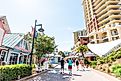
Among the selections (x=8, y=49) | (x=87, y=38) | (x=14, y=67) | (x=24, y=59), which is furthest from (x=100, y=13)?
(x=14, y=67)

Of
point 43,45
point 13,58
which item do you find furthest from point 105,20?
point 13,58

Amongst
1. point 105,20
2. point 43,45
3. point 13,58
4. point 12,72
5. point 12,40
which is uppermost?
point 105,20

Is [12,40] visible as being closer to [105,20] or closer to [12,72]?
[12,72]

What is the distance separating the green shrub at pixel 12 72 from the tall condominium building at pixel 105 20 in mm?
55784

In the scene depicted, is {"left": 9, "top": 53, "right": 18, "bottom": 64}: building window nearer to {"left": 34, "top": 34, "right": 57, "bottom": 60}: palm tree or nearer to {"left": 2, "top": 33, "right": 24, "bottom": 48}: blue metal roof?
{"left": 2, "top": 33, "right": 24, "bottom": 48}: blue metal roof

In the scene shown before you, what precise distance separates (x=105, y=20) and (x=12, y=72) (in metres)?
72.2

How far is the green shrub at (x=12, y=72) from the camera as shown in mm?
10961

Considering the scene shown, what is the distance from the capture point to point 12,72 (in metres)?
12.1

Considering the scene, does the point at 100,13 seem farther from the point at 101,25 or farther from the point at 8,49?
the point at 8,49

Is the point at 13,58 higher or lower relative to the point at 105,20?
lower

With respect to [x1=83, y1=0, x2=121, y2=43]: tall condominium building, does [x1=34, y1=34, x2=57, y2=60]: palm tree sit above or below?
below

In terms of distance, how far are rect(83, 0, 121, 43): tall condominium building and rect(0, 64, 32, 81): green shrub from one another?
55.8m

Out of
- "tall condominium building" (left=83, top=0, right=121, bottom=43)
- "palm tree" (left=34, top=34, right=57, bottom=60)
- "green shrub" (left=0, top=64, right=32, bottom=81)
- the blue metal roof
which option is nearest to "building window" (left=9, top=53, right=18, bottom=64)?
the blue metal roof

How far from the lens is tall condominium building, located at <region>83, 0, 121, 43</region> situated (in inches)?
2633
